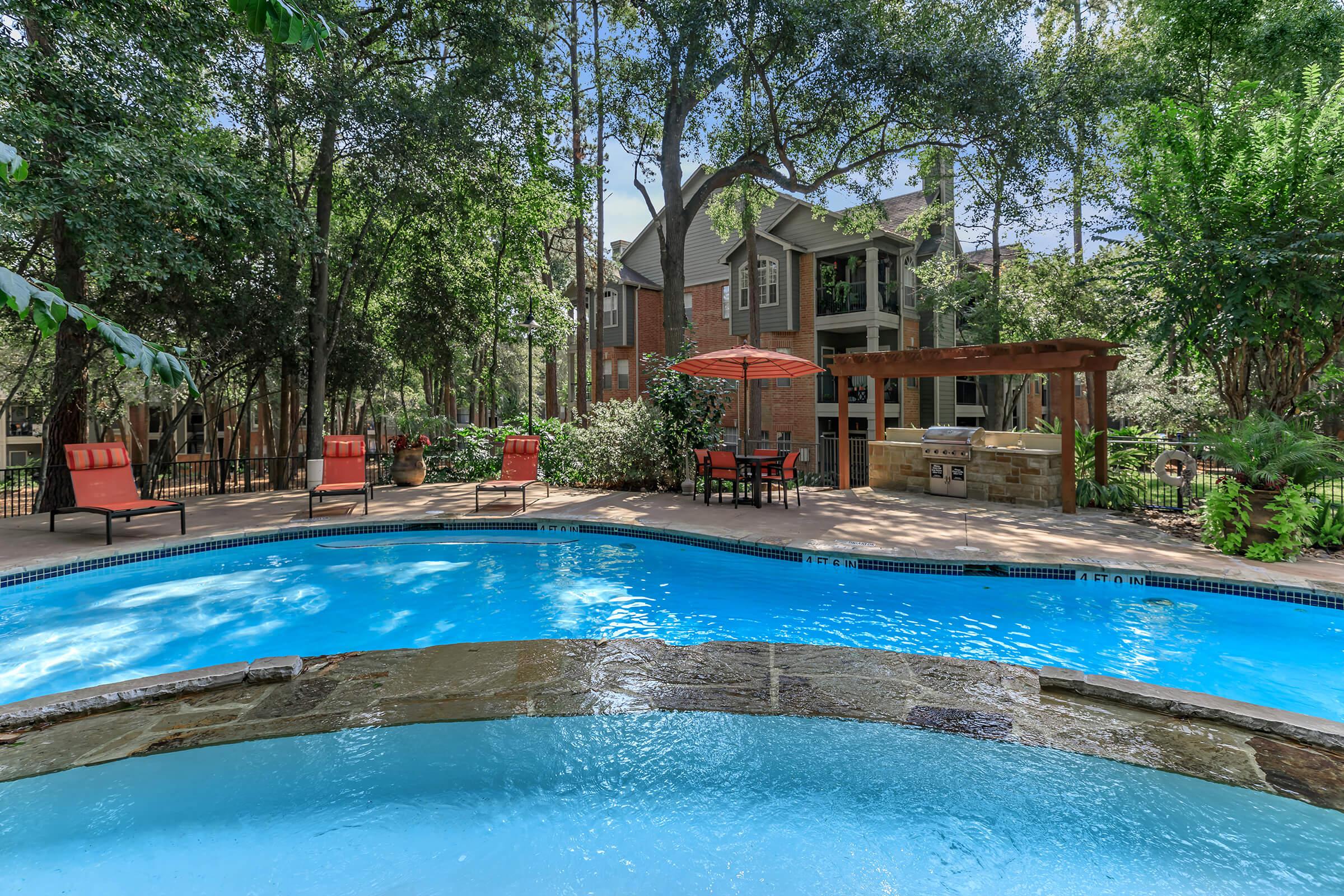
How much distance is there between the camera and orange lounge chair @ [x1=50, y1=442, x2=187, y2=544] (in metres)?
7.84

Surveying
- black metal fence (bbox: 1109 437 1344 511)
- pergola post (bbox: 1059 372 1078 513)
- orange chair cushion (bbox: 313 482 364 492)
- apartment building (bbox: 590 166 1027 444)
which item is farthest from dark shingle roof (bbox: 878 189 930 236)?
orange chair cushion (bbox: 313 482 364 492)

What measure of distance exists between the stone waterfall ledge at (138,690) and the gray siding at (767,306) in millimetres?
20195

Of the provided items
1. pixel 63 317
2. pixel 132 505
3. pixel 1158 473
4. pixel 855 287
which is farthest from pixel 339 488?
pixel 855 287

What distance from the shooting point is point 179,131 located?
8.91m

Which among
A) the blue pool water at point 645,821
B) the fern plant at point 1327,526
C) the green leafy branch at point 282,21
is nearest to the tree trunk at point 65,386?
the blue pool water at point 645,821

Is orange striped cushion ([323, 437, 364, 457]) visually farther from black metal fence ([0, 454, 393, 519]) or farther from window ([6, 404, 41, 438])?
window ([6, 404, 41, 438])

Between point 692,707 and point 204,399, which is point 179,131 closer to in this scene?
point 692,707

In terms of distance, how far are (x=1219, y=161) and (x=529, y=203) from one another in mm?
12298

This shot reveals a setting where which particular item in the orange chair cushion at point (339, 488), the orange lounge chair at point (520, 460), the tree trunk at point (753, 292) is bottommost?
the orange chair cushion at point (339, 488)

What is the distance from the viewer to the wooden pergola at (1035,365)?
9.52 metres

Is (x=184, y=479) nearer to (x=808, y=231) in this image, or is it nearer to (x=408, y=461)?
(x=408, y=461)

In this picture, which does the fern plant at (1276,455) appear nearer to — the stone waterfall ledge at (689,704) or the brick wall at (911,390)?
the stone waterfall ledge at (689,704)

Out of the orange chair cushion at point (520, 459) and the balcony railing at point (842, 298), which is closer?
the orange chair cushion at point (520, 459)

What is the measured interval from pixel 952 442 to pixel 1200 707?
8.35 metres
